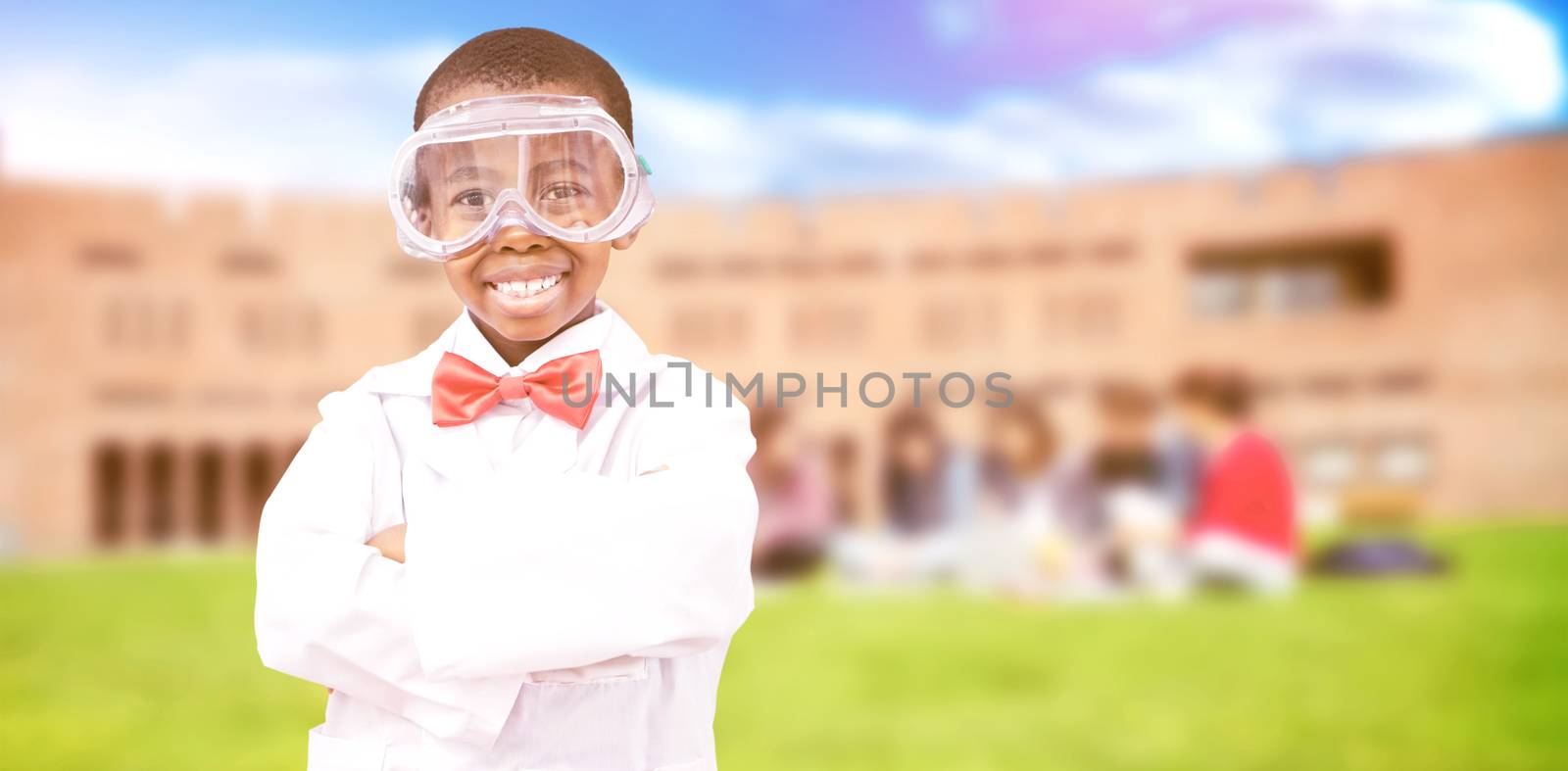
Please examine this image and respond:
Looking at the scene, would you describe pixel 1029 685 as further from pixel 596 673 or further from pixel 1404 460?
pixel 1404 460

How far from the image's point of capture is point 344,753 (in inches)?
61.2

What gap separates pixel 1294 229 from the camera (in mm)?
13938

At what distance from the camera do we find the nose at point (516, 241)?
5.26ft

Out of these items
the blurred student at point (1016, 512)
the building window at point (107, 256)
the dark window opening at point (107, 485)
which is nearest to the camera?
the blurred student at point (1016, 512)

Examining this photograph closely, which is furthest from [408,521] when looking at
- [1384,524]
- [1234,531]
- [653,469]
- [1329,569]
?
[1384,524]

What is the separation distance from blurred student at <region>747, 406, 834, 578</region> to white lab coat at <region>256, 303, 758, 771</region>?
3896 millimetres

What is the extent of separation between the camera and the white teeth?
5.38 ft

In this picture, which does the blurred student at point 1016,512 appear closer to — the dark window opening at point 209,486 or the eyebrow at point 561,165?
the eyebrow at point 561,165

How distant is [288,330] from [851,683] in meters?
10.2

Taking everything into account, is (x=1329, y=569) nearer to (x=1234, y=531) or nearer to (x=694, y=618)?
(x=1234, y=531)

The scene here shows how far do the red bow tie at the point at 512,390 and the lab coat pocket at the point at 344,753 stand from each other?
0.41 meters

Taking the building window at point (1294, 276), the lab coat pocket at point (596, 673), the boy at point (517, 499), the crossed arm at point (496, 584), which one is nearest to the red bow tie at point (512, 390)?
the boy at point (517, 499)

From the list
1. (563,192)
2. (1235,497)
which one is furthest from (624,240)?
(1235,497)

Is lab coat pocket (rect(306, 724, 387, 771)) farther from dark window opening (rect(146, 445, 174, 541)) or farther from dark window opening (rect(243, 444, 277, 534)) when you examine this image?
dark window opening (rect(146, 445, 174, 541))
